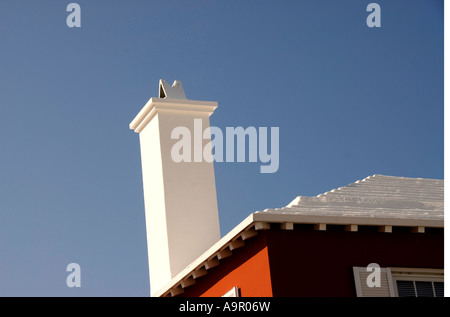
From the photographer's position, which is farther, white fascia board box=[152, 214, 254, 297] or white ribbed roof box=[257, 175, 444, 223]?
white ribbed roof box=[257, 175, 444, 223]

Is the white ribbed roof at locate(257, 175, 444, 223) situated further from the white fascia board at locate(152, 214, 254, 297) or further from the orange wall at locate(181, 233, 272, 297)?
the orange wall at locate(181, 233, 272, 297)

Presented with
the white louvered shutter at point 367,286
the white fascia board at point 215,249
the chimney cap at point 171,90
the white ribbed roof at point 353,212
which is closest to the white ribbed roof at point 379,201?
the white ribbed roof at point 353,212

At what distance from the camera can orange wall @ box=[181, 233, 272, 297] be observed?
15023mm

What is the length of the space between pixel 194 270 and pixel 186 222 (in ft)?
12.2

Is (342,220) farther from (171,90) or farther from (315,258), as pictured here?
(171,90)

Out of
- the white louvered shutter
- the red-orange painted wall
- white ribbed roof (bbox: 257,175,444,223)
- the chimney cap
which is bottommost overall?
the white louvered shutter

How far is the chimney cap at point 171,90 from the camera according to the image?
22.1 m

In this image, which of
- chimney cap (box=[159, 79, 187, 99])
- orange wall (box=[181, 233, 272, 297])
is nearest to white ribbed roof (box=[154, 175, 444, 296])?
orange wall (box=[181, 233, 272, 297])

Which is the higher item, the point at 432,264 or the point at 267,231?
the point at 267,231

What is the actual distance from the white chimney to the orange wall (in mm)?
3127
